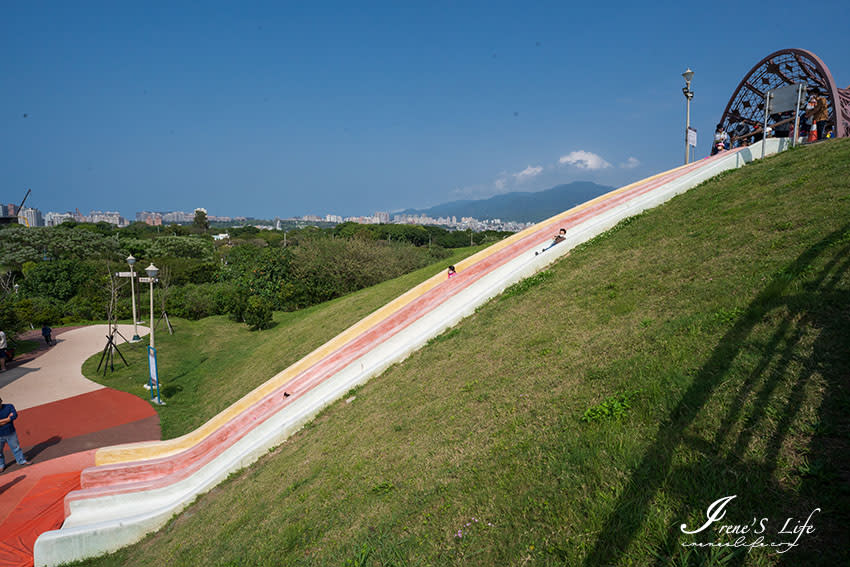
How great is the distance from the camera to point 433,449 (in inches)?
183

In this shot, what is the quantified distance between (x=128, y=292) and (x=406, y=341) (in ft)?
115

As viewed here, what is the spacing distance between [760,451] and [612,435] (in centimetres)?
99

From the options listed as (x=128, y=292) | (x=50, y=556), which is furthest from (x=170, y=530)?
(x=128, y=292)

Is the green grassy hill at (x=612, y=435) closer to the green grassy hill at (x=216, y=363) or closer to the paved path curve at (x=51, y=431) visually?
the paved path curve at (x=51, y=431)

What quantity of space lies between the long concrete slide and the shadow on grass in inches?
244

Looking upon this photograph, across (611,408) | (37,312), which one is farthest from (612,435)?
(37,312)

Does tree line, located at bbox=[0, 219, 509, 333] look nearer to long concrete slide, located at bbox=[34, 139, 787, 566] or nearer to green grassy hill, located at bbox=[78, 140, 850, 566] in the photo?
long concrete slide, located at bbox=[34, 139, 787, 566]

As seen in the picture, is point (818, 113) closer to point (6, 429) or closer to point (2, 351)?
point (6, 429)

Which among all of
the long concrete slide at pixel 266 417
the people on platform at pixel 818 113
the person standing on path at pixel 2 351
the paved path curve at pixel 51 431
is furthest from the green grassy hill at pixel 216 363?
the people on platform at pixel 818 113

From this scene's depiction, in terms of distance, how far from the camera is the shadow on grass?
2312 mm

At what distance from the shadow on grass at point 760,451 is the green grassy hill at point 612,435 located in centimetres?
1

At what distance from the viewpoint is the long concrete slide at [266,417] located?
6973 mm

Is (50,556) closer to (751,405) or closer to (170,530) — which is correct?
(170,530)

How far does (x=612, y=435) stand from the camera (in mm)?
3422
